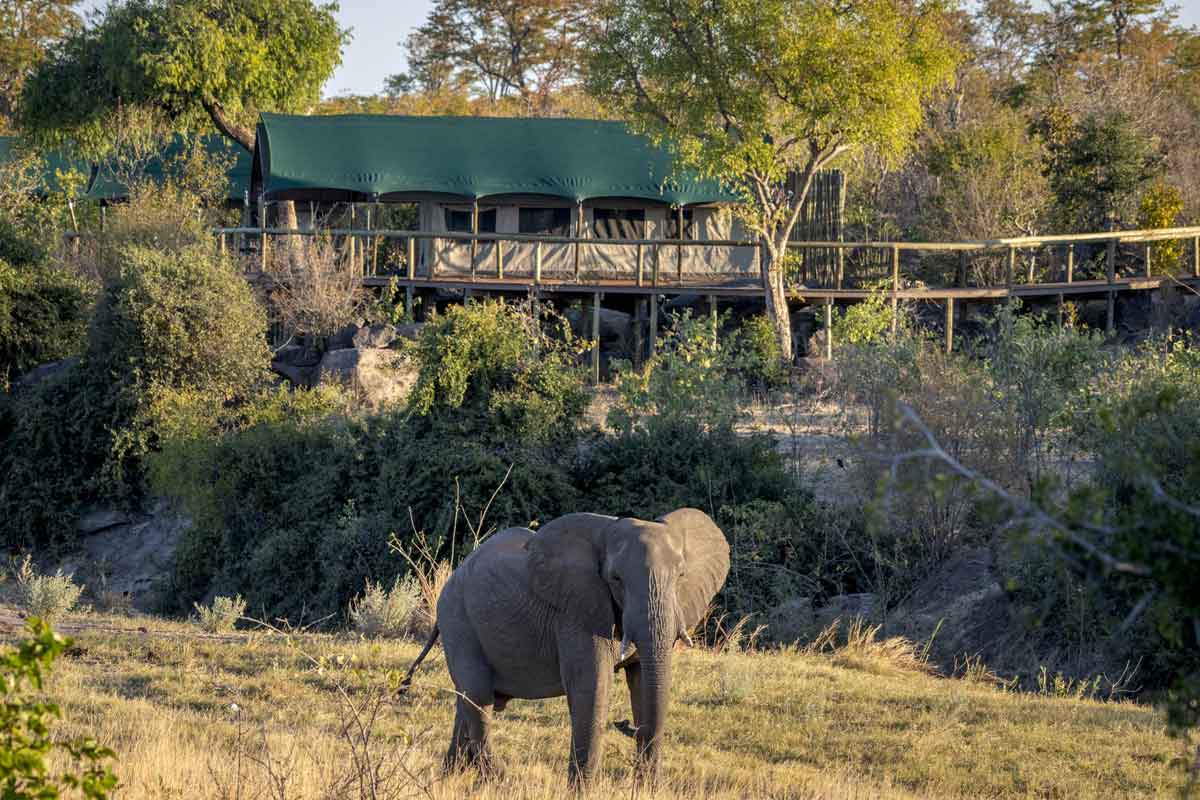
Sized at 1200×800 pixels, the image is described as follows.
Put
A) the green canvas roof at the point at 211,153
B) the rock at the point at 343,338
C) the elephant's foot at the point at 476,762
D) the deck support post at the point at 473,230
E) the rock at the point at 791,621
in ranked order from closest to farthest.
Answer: the elephant's foot at the point at 476,762, the rock at the point at 791,621, the rock at the point at 343,338, the deck support post at the point at 473,230, the green canvas roof at the point at 211,153

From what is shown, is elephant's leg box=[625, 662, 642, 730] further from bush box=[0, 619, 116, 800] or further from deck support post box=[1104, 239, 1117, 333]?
deck support post box=[1104, 239, 1117, 333]

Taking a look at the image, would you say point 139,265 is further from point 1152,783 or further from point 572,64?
point 572,64

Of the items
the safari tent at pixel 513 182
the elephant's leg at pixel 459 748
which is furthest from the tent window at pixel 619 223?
the elephant's leg at pixel 459 748

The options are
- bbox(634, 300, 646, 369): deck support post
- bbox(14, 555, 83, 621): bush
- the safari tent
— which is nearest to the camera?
bbox(14, 555, 83, 621): bush

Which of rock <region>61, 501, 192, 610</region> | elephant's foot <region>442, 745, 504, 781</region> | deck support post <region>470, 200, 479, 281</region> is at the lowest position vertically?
rock <region>61, 501, 192, 610</region>

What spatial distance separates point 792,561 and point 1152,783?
8.07 metres

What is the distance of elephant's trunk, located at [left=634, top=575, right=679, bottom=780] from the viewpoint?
23.7 feet

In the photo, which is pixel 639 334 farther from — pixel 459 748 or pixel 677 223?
pixel 459 748

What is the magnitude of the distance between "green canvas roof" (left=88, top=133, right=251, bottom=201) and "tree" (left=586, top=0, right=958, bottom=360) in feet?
42.9

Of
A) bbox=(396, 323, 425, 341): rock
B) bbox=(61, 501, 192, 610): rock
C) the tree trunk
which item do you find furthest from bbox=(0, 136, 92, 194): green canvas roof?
the tree trunk

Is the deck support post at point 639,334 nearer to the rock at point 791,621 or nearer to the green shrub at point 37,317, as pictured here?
the green shrub at point 37,317

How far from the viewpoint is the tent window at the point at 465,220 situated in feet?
112

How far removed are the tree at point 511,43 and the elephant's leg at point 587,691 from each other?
48.4 meters

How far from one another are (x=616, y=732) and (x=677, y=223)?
25.2 metres
